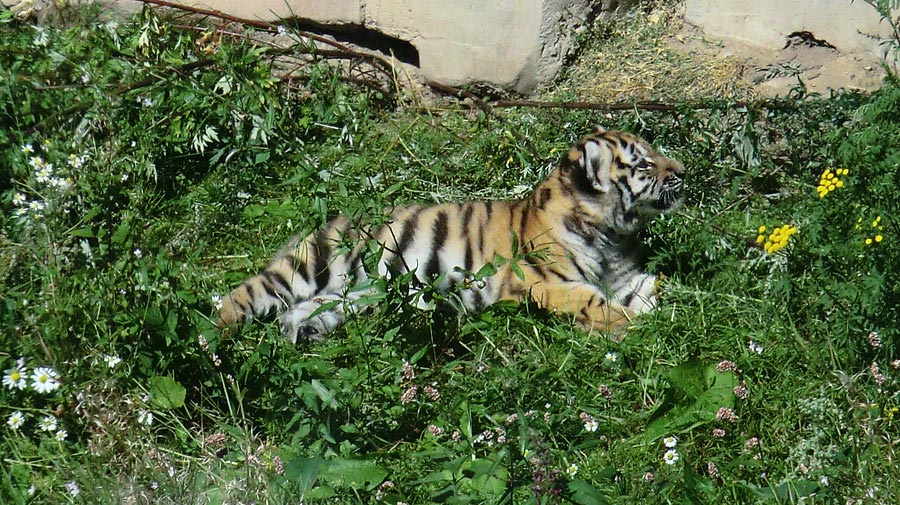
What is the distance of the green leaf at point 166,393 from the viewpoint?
359cm

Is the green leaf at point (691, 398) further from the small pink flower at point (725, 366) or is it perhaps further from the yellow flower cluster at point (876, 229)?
the yellow flower cluster at point (876, 229)

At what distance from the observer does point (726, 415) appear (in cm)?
346

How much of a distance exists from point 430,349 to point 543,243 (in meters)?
0.88

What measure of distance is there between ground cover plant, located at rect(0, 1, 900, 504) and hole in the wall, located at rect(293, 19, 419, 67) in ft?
3.57

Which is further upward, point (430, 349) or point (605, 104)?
point (605, 104)

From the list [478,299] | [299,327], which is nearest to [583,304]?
[478,299]

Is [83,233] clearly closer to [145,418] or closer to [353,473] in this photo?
[145,418]

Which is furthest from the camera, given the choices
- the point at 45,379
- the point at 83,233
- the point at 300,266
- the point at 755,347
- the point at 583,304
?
the point at 300,266

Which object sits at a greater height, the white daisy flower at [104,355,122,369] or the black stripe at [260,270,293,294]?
the white daisy flower at [104,355,122,369]

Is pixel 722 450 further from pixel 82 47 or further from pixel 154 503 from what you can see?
pixel 82 47

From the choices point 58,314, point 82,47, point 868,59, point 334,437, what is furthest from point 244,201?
point 868,59

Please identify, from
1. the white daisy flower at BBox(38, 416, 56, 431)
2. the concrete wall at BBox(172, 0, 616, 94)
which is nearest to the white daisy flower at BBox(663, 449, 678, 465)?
the white daisy flower at BBox(38, 416, 56, 431)

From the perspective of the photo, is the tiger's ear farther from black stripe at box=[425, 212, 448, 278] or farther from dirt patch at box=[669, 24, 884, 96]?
dirt patch at box=[669, 24, 884, 96]

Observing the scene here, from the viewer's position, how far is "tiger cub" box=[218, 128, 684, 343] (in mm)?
4777
